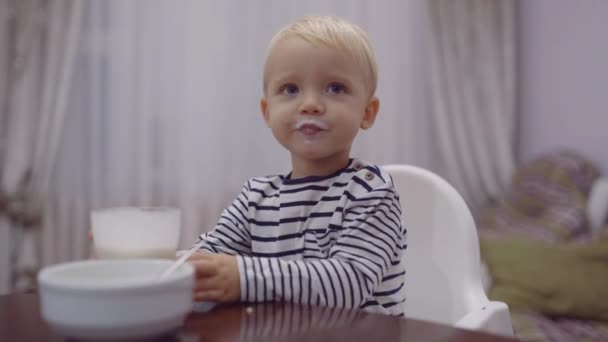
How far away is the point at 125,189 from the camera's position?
2.36 metres

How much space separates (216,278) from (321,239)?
Answer: 8.9 inches

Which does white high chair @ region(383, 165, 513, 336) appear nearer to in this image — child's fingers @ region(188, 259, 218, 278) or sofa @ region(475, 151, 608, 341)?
child's fingers @ region(188, 259, 218, 278)

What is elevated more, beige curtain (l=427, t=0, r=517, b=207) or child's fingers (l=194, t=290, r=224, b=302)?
beige curtain (l=427, t=0, r=517, b=207)

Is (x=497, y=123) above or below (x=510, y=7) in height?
below

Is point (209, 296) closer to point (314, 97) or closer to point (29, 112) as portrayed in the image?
point (314, 97)

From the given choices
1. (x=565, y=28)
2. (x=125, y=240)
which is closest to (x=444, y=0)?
(x=565, y=28)

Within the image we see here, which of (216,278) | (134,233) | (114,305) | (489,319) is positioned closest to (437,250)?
(489,319)

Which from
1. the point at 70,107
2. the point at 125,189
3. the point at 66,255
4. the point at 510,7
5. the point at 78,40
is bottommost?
A: the point at 66,255

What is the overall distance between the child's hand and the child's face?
0.25m

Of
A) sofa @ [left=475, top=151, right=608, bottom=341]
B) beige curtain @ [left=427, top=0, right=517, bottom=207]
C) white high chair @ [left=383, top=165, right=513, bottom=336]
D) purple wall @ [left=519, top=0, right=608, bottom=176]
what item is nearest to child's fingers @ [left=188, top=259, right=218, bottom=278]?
white high chair @ [left=383, top=165, right=513, bottom=336]

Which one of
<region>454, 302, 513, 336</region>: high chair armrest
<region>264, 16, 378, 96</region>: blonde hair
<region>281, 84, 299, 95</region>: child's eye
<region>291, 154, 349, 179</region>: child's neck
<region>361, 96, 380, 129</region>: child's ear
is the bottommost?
<region>454, 302, 513, 336</region>: high chair armrest

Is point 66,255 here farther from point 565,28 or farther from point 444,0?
point 565,28

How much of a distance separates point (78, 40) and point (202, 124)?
0.55 m

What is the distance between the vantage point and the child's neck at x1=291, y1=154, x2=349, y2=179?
94 centimetres
